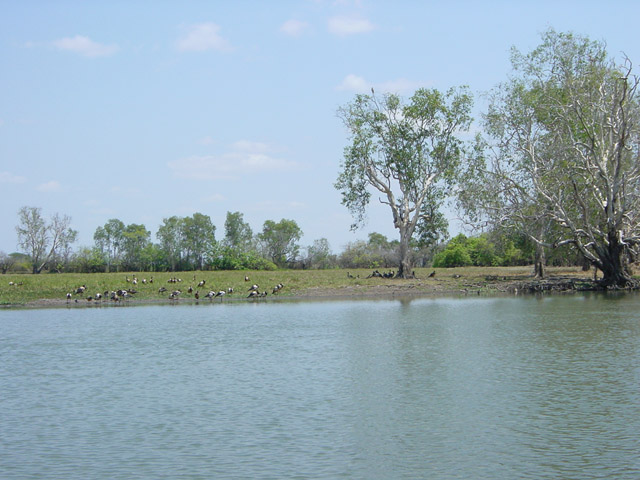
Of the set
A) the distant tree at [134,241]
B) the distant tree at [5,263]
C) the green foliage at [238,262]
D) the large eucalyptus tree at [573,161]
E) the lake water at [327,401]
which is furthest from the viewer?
the distant tree at [134,241]

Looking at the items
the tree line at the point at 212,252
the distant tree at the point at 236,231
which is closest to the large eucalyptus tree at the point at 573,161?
the tree line at the point at 212,252

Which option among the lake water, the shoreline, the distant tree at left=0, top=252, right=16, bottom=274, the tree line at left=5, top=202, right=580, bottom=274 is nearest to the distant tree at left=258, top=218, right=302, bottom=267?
the tree line at left=5, top=202, right=580, bottom=274

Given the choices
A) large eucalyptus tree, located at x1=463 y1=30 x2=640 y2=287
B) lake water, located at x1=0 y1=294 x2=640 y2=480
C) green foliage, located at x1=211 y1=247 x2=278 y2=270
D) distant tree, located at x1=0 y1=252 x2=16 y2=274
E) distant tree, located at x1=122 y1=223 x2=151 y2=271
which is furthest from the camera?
distant tree, located at x1=122 y1=223 x2=151 y2=271

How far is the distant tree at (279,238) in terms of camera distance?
9669cm

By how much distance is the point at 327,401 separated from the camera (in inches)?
564

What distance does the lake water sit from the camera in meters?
10.5

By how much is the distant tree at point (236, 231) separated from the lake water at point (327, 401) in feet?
242

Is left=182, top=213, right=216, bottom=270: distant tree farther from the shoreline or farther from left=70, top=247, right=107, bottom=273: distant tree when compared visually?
the shoreline

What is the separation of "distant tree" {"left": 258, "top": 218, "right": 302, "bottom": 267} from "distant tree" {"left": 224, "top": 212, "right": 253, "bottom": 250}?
110 inches

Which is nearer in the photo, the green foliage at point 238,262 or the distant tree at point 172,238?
the green foliage at point 238,262

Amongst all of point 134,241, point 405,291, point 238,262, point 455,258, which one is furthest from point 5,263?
point 405,291

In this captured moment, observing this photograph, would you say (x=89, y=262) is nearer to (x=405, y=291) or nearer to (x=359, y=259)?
(x=359, y=259)

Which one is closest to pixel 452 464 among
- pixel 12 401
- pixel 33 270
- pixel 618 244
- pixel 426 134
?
pixel 12 401

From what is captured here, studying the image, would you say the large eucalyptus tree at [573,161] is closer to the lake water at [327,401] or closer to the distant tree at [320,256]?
the lake water at [327,401]
